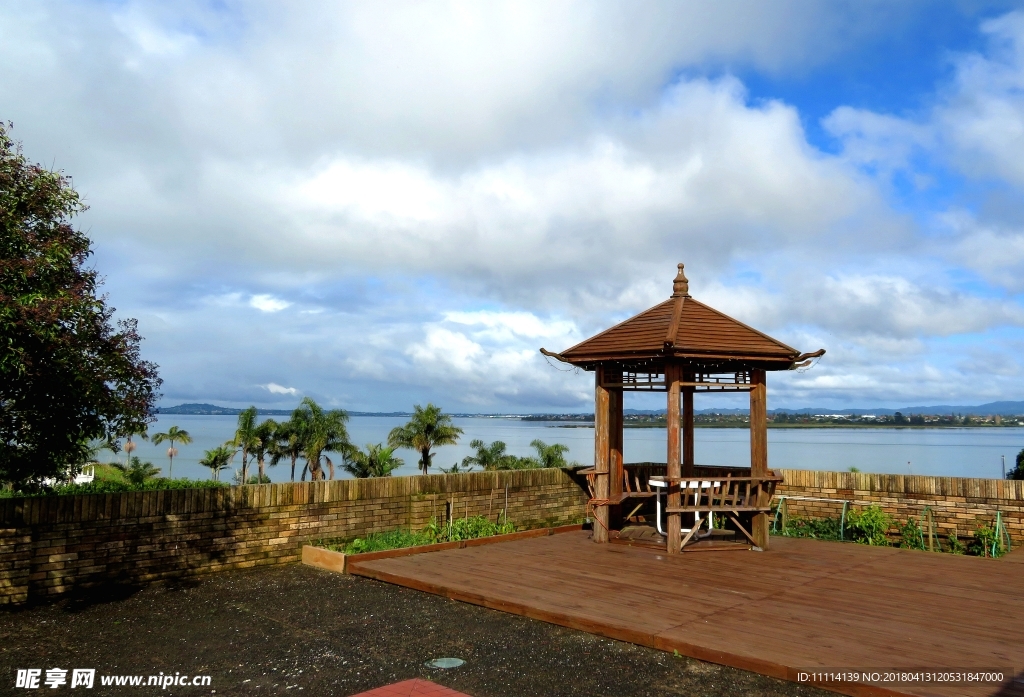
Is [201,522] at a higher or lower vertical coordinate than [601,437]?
lower

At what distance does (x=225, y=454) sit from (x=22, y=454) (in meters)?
41.3

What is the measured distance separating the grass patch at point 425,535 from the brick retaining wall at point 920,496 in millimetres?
4672

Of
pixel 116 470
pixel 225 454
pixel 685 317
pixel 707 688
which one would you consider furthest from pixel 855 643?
pixel 225 454

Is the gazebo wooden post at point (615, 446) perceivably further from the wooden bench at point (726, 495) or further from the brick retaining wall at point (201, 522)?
the brick retaining wall at point (201, 522)

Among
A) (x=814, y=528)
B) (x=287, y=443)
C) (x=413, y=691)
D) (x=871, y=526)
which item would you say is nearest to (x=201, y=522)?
(x=413, y=691)

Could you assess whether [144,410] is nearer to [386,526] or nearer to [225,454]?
[386,526]

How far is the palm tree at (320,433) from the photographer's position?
1626 inches

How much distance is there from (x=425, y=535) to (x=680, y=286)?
5.16 meters

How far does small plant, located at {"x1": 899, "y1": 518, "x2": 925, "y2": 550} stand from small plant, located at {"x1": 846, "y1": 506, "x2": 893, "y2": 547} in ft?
0.69

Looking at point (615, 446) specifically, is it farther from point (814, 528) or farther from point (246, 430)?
point (246, 430)

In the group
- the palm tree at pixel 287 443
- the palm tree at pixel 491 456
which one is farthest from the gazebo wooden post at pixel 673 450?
the palm tree at pixel 287 443

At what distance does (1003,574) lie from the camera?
8.32 metres

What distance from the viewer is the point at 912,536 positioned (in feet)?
34.1

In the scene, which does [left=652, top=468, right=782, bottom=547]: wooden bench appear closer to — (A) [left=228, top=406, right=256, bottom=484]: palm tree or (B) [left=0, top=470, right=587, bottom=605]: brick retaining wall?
(B) [left=0, top=470, right=587, bottom=605]: brick retaining wall
